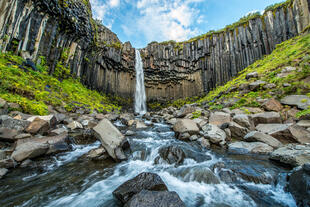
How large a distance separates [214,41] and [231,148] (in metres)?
22.5

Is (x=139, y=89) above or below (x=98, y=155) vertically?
above

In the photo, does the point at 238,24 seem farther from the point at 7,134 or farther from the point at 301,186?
the point at 7,134

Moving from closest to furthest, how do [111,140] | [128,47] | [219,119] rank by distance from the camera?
[111,140] < [219,119] < [128,47]

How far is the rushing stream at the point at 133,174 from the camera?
216 cm

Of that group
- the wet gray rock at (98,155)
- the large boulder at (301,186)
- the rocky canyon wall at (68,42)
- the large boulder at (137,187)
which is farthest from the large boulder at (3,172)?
the rocky canyon wall at (68,42)

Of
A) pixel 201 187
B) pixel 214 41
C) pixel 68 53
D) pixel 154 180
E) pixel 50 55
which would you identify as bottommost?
pixel 201 187

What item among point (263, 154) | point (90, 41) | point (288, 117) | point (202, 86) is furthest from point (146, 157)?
point (202, 86)

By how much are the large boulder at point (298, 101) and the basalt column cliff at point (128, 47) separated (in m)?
15.4

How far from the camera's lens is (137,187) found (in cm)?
212

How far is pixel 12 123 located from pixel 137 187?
4.79 m

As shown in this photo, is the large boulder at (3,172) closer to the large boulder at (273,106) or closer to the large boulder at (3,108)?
the large boulder at (3,108)

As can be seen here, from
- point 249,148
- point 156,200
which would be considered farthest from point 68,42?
point 249,148

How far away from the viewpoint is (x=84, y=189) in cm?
253

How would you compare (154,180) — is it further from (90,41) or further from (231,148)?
(90,41)
